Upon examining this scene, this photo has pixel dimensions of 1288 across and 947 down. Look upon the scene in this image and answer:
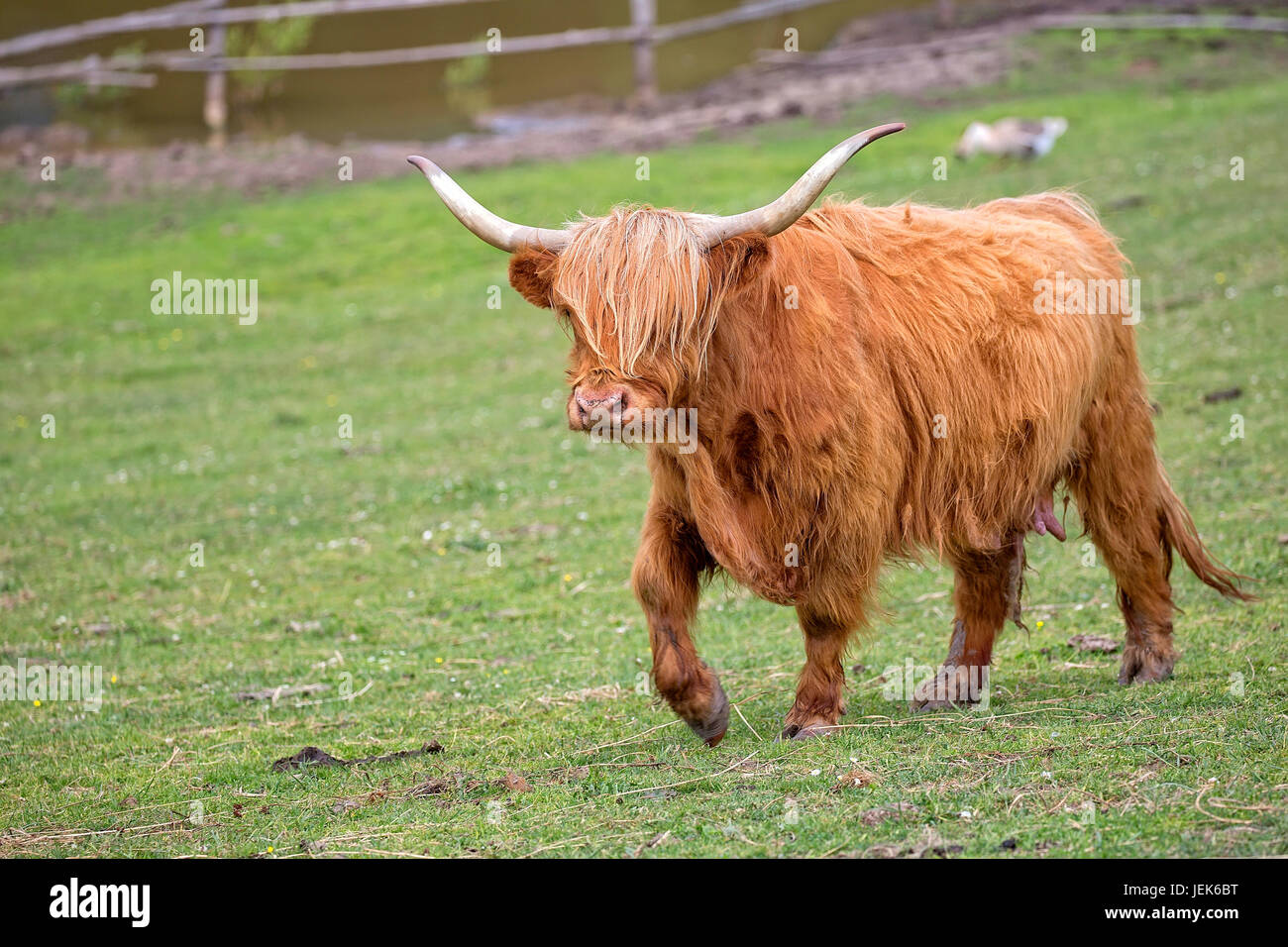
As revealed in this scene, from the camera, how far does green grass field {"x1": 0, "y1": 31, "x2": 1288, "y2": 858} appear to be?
15.7 feet

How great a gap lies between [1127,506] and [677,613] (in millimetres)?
2382

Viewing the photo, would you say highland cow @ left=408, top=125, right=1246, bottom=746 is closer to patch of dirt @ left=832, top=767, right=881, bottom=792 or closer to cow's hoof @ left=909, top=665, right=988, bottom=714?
cow's hoof @ left=909, top=665, right=988, bottom=714

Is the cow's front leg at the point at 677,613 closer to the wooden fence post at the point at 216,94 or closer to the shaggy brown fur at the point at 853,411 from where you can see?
the shaggy brown fur at the point at 853,411

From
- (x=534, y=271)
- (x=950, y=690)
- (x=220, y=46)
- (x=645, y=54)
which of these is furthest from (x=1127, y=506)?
(x=220, y=46)

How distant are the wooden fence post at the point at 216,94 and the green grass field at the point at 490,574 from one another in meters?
3.92

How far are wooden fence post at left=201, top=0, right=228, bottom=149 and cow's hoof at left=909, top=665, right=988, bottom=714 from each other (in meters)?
20.7

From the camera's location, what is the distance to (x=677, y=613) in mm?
5598

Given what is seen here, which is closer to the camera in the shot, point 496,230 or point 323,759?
point 496,230

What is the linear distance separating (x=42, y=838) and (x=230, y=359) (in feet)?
40.1

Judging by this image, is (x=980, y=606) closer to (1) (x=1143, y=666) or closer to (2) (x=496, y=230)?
(1) (x=1143, y=666)

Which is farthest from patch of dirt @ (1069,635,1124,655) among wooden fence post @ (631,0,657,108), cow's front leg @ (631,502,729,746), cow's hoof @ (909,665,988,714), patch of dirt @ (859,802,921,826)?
wooden fence post @ (631,0,657,108)

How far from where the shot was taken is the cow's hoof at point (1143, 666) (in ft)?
20.5

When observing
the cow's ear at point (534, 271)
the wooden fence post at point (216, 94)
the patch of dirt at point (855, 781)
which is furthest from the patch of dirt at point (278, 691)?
the wooden fence post at point (216, 94)
